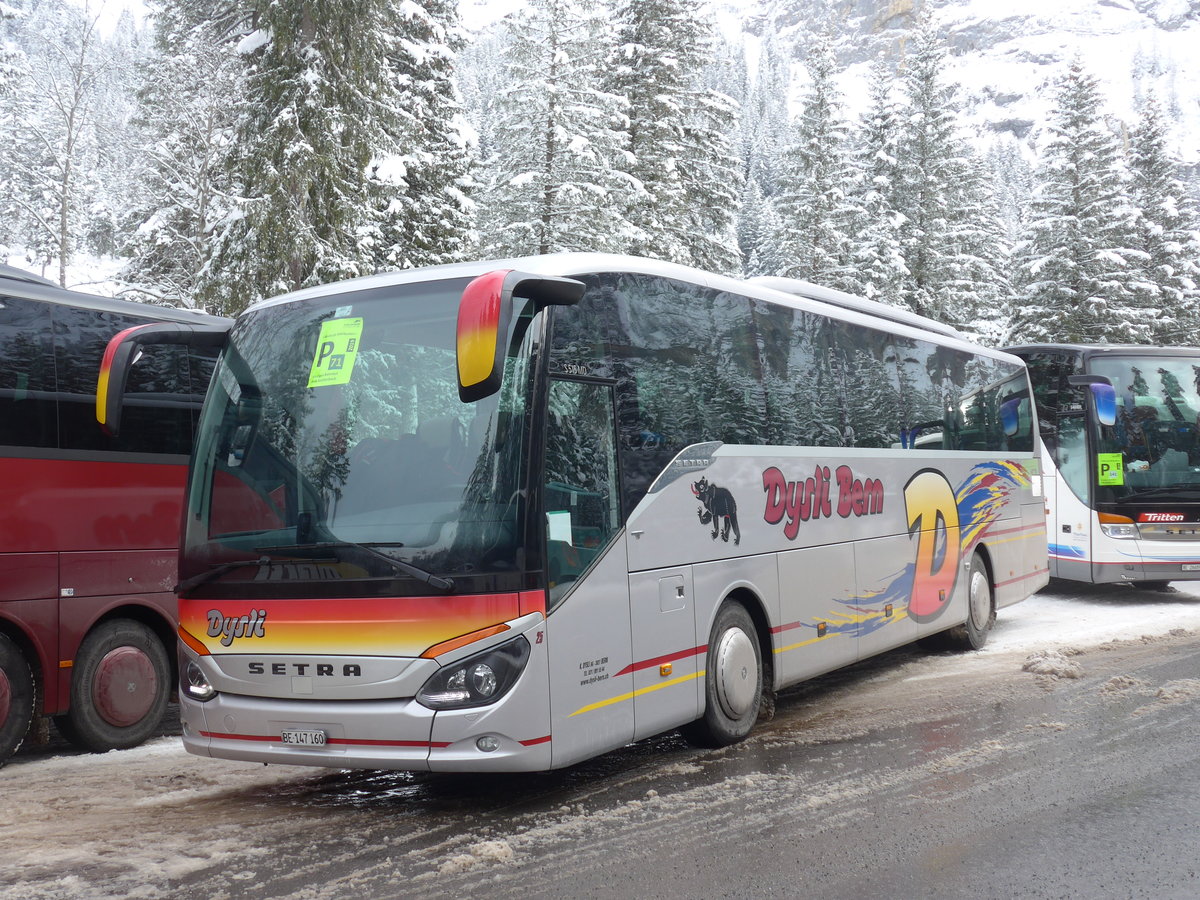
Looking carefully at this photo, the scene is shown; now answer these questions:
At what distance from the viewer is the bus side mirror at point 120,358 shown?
21.8 ft

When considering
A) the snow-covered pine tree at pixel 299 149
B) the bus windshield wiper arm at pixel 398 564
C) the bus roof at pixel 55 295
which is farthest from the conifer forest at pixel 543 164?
the bus windshield wiper arm at pixel 398 564

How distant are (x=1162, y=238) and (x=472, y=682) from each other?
44.2 m

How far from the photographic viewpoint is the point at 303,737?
6.06 meters

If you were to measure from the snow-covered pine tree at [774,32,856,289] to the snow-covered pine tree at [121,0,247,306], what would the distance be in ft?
72.3

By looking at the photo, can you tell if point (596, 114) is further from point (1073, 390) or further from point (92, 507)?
point (92, 507)

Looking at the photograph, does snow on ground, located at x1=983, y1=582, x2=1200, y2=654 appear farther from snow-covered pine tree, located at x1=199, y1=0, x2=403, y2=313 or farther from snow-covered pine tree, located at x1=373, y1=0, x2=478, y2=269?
snow-covered pine tree, located at x1=373, y1=0, x2=478, y2=269

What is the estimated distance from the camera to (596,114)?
2786 cm

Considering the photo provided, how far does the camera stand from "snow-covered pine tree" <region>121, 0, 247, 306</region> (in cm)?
2102

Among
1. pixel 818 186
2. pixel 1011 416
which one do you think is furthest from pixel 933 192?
pixel 1011 416

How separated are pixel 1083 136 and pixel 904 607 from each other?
36.9 m

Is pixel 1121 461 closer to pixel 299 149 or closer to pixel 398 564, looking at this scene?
pixel 299 149

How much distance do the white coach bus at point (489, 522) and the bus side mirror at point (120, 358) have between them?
2.2 inches

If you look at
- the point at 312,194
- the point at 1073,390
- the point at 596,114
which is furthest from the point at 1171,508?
the point at 596,114

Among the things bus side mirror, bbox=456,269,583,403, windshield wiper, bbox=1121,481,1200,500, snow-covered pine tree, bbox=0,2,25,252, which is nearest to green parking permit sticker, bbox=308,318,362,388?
bus side mirror, bbox=456,269,583,403
